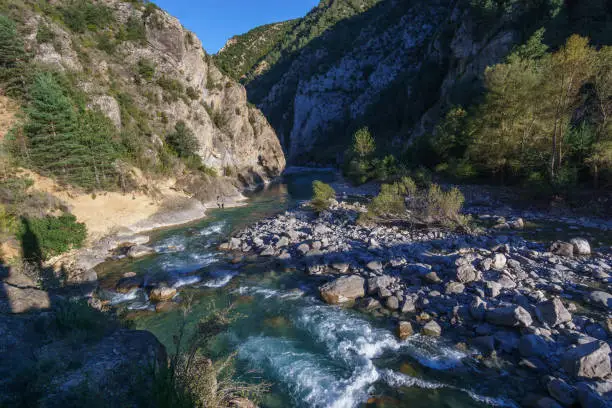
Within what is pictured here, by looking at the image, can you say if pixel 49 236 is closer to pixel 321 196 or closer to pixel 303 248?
pixel 303 248

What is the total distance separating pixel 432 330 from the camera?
767cm

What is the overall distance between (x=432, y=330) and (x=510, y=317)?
2144 mm

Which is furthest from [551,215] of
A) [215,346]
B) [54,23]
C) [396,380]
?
[54,23]

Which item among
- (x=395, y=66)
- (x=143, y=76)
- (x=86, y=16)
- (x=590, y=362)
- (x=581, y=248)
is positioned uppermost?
(x=395, y=66)

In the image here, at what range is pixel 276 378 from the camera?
6742mm

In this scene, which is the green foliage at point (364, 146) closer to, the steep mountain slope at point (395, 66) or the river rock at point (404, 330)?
the steep mountain slope at point (395, 66)

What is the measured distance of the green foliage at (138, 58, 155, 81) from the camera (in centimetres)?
3325

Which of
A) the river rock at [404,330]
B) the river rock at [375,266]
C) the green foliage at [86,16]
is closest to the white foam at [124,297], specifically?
the river rock at [375,266]

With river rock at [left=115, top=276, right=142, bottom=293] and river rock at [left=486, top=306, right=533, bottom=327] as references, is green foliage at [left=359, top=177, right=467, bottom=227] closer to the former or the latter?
river rock at [left=486, top=306, right=533, bottom=327]

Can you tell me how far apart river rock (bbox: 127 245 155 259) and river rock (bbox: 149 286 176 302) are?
219 inches

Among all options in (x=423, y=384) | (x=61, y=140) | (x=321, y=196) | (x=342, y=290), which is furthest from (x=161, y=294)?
(x=61, y=140)

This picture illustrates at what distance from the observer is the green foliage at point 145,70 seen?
109 ft

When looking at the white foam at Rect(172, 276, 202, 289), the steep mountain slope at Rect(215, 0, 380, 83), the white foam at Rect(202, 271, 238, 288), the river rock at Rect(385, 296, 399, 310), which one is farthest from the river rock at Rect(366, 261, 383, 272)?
the steep mountain slope at Rect(215, 0, 380, 83)

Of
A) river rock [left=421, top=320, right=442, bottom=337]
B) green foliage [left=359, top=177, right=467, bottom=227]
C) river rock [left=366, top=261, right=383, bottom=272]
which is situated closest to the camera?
river rock [left=421, top=320, right=442, bottom=337]
